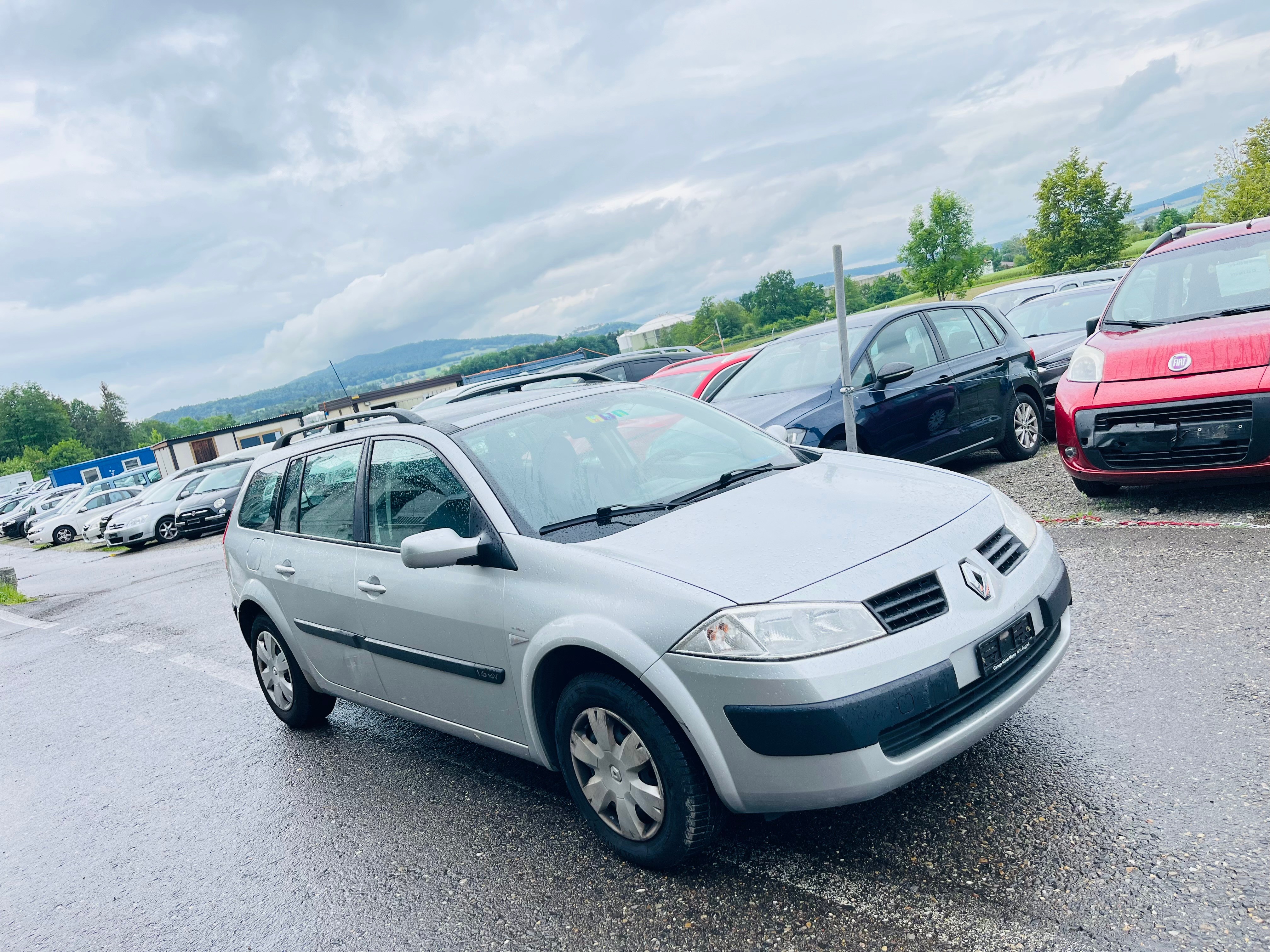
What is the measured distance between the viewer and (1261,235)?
6285 mm

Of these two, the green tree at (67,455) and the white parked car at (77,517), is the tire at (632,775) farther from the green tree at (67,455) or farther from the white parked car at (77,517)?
the green tree at (67,455)

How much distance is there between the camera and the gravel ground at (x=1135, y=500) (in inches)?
229

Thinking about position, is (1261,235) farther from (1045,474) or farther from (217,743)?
(217,743)

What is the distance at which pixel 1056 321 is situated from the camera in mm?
11883

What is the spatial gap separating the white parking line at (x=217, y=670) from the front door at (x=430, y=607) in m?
3.00

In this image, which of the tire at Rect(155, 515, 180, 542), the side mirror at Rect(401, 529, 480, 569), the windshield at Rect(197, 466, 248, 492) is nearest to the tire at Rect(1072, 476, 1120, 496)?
the side mirror at Rect(401, 529, 480, 569)

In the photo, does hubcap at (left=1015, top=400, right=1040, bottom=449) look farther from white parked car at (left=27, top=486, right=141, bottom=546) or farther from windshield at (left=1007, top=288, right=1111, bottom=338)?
white parked car at (left=27, top=486, right=141, bottom=546)

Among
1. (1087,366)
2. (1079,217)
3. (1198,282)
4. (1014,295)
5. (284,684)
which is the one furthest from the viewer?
(1079,217)

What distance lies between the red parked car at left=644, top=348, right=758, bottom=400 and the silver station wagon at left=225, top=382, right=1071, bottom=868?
5.81 meters

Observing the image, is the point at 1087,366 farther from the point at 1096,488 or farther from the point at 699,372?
the point at 699,372

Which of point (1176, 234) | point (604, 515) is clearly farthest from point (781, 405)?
point (604, 515)

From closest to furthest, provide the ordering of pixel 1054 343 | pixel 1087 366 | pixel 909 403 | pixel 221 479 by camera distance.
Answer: pixel 1087 366
pixel 909 403
pixel 1054 343
pixel 221 479

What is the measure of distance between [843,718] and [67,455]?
150803mm

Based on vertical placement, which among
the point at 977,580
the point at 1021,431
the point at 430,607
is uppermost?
the point at 430,607
